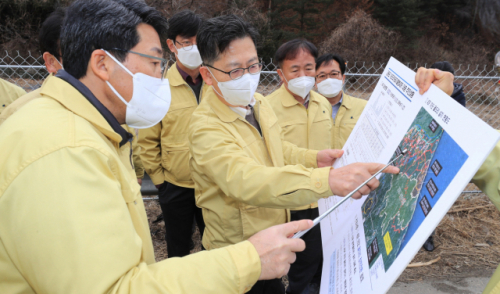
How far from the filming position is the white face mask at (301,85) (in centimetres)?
290

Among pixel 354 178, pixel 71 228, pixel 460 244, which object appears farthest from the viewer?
pixel 460 244

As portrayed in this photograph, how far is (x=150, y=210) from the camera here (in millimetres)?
4164

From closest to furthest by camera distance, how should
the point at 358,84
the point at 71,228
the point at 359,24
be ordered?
the point at 71,228 < the point at 358,84 < the point at 359,24

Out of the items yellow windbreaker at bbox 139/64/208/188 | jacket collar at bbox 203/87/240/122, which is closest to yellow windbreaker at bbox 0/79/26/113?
yellow windbreaker at bbox 139/64/208/188

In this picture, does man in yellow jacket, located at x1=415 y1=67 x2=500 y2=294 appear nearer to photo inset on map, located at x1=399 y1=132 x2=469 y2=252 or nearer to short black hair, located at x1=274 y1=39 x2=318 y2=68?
photo inset on map, located at x1=399 y1=132 x2=469 y2=252

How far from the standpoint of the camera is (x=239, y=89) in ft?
6.01

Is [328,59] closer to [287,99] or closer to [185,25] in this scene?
[287,99]

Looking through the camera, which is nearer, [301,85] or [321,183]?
[321,183]

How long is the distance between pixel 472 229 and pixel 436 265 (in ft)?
3.09

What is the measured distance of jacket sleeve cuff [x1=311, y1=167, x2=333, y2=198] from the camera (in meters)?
1.34

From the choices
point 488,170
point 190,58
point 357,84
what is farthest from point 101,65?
point 357,84

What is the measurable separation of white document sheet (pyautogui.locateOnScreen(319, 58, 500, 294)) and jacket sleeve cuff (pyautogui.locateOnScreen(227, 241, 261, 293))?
29 cm

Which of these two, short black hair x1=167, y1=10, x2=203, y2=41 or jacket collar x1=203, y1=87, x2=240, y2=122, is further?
short black hair x1=167, y1=10, x2=203, y2=41

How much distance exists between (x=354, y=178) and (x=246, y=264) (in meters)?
0.54
